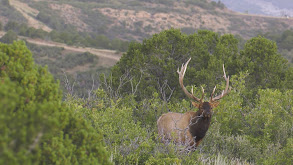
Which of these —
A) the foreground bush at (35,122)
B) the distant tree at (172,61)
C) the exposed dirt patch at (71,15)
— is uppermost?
the foreground bush at (35,122)

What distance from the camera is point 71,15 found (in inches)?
2586

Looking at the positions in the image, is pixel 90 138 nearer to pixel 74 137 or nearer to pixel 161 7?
pixel 74 137

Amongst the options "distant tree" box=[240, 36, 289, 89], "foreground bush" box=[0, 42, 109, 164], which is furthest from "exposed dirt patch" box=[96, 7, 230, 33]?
"foreground bush" box=[0, 42, 109, 164]

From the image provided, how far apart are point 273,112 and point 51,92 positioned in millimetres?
6994

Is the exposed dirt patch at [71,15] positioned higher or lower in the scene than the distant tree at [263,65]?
lower

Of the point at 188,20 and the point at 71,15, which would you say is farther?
the point at 188,20

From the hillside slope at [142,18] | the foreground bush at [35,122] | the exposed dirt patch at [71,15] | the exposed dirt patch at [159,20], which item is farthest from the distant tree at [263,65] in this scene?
the exposed dirt patch at [159,20]

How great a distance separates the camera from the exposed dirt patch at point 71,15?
63.2 metres

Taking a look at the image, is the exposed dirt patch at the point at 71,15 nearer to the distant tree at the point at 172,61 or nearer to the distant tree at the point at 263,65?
the distant tree at the point at 172,61

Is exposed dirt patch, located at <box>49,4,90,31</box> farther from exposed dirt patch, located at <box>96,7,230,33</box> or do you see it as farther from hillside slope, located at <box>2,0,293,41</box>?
exposed dirt patch, located at <box>96,7,230,33</box>

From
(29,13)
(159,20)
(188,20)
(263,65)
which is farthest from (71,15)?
(263,65)

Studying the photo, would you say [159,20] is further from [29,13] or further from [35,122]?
[35,122]

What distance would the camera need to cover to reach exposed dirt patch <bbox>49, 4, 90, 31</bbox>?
63.2 m

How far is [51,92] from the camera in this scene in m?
3.16
